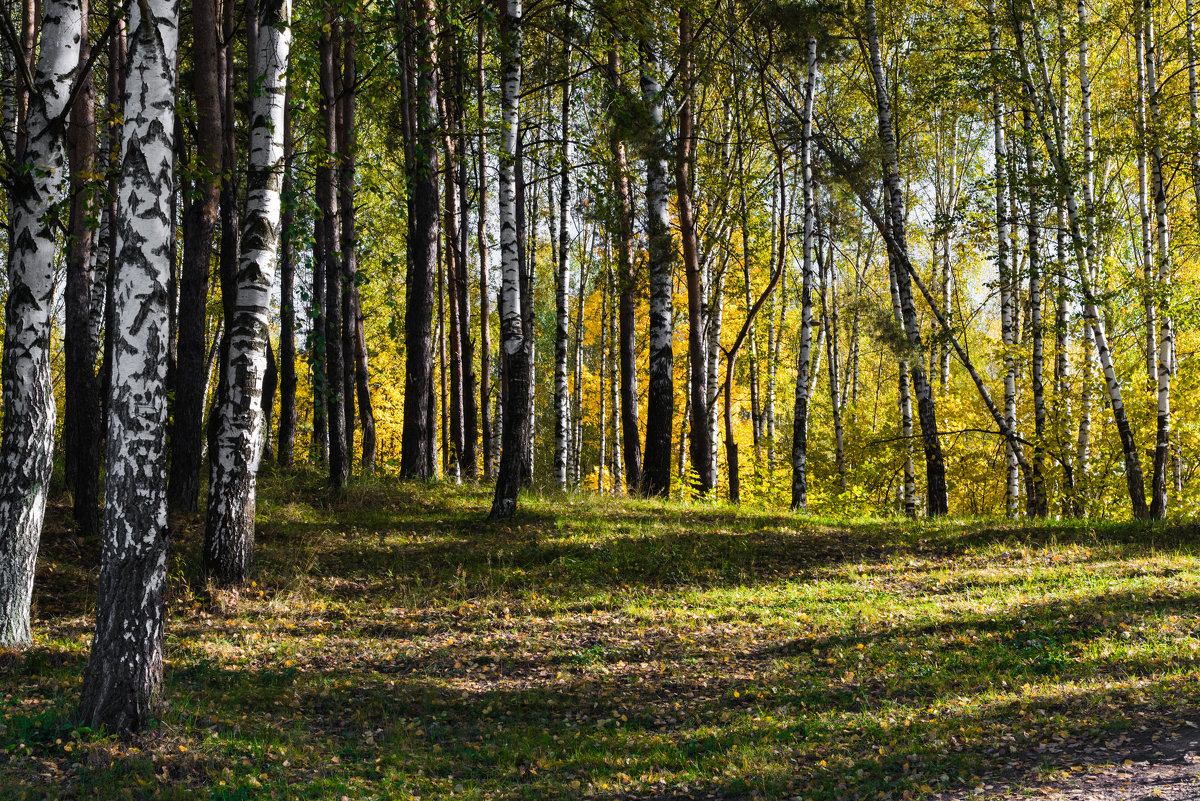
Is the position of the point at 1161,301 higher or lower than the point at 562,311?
lower

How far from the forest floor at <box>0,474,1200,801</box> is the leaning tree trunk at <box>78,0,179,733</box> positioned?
0.38m

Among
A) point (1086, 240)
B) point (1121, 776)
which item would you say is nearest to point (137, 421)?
point (1121, 776)

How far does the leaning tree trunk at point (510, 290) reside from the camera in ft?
36.9

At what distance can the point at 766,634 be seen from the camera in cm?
817

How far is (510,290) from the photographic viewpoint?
11461mm

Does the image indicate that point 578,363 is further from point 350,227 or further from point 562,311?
point 350,227

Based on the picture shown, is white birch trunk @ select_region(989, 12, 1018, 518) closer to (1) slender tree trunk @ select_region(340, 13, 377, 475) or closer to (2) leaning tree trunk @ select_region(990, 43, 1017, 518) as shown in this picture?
(2) leaning tree trunk @ select_region(990, 43, 1017, 518)

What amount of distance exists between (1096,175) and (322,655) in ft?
68.9

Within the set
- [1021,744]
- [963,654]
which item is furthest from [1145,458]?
[1021,744]

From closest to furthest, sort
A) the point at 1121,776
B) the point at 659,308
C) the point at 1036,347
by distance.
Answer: the point at 1121,776, the point at 659,308, the point at 1036,347

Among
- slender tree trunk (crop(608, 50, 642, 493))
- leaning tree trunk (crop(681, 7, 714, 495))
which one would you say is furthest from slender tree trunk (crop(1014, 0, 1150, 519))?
slender tree trunk (crop(608, 50, 642, 493))

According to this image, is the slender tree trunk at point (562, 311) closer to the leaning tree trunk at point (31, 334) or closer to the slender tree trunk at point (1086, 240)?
the slender tree trunk at point (1086, 240)

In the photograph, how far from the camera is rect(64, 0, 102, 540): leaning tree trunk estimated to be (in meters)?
9.83

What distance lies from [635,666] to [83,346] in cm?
842
